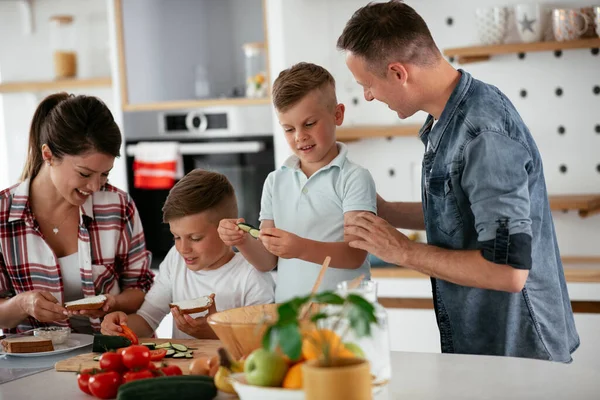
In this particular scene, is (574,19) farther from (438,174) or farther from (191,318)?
(191,318)

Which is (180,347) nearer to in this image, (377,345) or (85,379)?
(85,379)

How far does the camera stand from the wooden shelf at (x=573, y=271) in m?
3.11

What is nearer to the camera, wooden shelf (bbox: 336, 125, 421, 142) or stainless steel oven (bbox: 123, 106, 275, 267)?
wooden shelf (bbox: 336, 125, 421, 142)

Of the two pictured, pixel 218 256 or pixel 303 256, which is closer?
pixel 303 256

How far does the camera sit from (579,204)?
10.6ft

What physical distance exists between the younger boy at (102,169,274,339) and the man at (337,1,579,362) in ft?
1.44

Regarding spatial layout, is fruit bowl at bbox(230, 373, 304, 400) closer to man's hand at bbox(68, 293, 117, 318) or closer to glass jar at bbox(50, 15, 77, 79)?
man's hand at bbox(68, 293, 117, 318)

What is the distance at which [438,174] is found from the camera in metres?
1.86

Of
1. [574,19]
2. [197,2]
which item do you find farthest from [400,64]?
[197,2]

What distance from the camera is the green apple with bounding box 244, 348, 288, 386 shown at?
126 cm

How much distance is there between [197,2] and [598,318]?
229 cm

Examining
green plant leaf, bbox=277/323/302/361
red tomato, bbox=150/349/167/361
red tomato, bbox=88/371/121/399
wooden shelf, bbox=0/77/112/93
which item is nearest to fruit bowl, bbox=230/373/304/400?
green plant leaf, bbox=277/323/302/361

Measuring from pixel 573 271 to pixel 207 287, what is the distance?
1586mm

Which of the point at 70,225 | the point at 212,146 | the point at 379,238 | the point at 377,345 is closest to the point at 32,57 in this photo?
the point at 212,146
